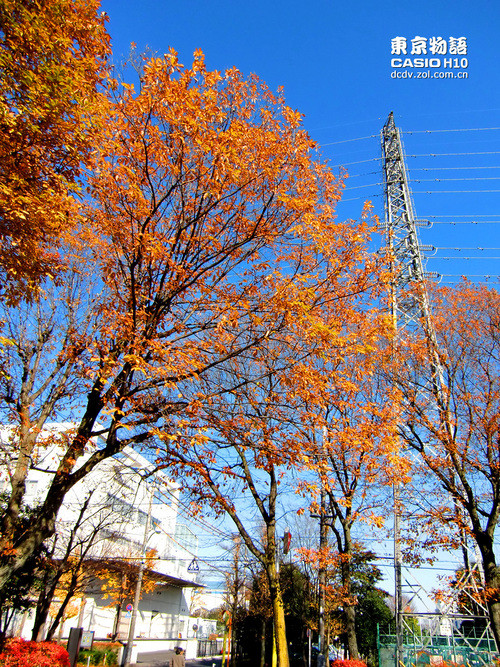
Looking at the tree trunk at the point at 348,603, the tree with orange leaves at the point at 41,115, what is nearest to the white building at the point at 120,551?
the tree trunk at the point at 348,603

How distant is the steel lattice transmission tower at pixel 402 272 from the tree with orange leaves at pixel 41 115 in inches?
269

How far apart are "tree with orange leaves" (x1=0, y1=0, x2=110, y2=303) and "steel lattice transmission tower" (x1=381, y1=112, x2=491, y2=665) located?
269 inches

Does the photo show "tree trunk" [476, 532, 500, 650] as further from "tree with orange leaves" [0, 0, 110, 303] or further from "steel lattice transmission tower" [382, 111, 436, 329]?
"tree with orange leaves" [0, 0, 110, 303]

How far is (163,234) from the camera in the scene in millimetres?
6645

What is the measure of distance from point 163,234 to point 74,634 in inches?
502

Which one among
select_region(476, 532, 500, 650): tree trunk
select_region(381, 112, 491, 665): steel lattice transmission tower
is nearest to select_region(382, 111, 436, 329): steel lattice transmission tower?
select_region(381, 112, 491, 665): steel lattice transmission tower

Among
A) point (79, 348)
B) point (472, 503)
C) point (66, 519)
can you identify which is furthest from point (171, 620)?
point (79, 348)

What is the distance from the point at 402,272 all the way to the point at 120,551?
24035 mm

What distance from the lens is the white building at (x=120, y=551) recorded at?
2173 cm

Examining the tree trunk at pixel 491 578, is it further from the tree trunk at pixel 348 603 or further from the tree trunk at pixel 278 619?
the tree trunk at pixel 278 619

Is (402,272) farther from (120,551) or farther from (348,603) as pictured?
(120,551)

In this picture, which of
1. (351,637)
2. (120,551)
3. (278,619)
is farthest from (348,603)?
(120,551)

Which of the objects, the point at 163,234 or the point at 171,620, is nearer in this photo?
the point at 163,234

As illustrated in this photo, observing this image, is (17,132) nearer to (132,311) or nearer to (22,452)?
(132,311)
